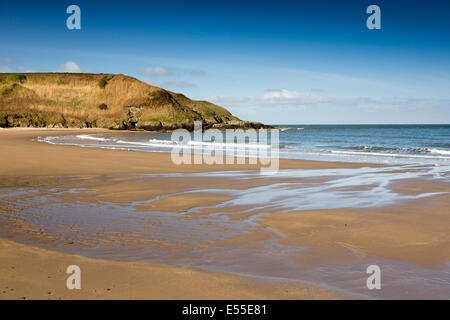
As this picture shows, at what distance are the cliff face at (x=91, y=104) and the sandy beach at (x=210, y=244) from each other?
91564mm

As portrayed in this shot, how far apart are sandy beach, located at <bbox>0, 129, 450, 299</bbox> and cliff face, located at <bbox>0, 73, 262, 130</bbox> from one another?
9156 cm

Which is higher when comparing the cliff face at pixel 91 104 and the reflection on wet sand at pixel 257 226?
the cliff face at pixel 91 104

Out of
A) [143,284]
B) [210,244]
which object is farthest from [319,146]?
[143,284]

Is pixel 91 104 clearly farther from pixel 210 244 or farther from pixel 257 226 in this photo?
pixel 210 244

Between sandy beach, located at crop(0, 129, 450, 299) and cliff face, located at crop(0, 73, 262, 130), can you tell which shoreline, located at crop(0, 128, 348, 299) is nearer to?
sandy beach, located at crop(0, 129, 450, 299)

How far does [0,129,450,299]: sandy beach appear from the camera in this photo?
405 cm

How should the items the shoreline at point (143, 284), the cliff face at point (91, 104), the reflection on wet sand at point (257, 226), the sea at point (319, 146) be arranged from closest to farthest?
the shoreline at point (143, 284), the reflection on wet sand at point (257, 226), the sea at point (319, 146), the cliff face at point (91, 104)

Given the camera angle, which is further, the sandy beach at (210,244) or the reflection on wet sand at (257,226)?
the reflection on wet sand at (257,226)

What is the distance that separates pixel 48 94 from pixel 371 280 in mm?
116021

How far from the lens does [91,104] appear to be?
108688 millimetres

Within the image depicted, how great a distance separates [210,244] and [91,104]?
Result: 110871mm

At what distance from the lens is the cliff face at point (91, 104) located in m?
98.6

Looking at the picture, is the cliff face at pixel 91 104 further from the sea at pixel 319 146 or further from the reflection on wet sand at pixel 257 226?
the reflection on wet sand at pixel 257 226

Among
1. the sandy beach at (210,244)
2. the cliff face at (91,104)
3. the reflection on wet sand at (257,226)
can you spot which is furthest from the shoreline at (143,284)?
the cliff face at (91,104)
